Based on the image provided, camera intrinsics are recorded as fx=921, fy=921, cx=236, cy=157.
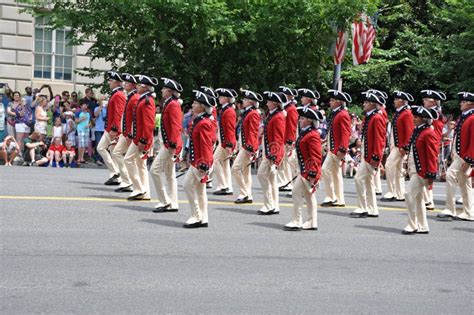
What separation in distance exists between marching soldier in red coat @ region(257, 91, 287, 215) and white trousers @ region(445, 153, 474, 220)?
275 centimetres

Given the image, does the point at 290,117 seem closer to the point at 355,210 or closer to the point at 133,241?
the point at 355,210

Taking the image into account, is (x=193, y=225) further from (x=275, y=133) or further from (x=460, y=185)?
(x=460, y=185)

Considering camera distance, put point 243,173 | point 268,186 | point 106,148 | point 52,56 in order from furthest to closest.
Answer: point 52,56 → point 106,148 → point 243,173 → point 268,186

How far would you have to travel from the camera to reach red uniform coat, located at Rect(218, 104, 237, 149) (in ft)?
54.1

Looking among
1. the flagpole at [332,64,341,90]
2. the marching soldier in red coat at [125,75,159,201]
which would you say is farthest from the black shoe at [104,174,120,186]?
the flagpole at [332,64,341,90]

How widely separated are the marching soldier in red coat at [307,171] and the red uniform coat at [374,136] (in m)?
1.97

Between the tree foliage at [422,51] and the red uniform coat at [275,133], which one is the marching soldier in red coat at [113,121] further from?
the tree foliage at [422,51]

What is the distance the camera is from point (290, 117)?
16.9 m

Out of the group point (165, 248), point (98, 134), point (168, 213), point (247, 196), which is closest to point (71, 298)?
point (165, 248)

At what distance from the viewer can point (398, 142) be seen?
53.9ft

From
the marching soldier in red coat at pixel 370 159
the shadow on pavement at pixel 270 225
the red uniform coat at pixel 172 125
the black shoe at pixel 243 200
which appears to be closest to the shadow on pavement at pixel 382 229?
the marching soldier in red coat at pixel 370 159

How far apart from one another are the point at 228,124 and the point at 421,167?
4458 mm

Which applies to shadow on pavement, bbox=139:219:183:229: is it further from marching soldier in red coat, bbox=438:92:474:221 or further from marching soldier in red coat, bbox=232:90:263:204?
marching soldier in red coat, bbox=438:92:474:221

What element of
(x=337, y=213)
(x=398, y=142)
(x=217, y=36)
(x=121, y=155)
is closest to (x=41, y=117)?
(x=217, y=36)
